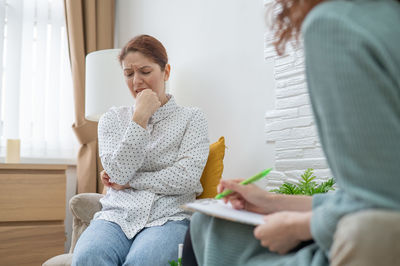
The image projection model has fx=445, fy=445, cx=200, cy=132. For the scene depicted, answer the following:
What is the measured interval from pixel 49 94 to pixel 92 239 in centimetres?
198

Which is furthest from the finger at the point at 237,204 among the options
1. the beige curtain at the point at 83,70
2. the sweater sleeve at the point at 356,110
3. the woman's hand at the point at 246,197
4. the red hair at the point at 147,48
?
the beige curtain at the point at 83,70

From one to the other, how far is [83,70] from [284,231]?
2.69m

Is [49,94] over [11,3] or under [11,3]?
under

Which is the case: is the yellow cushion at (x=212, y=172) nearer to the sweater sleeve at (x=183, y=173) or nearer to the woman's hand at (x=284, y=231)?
the sweater sleeve at (x=183, y=173)

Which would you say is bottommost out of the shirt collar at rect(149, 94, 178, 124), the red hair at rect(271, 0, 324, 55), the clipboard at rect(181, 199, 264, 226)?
the clipboard at rect(181, 199, 264, 226)

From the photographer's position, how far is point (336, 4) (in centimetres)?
66

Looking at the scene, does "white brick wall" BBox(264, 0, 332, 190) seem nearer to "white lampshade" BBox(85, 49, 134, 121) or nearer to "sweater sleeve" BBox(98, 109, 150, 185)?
"sweater sleeve" BBox(98, 109, 150, 185)

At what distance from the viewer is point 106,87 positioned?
260 cm

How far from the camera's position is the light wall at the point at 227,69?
6.86 feet

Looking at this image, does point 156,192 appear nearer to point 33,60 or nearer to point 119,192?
point 119,192

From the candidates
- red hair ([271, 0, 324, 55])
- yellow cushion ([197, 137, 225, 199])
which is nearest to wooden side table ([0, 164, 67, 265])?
yellow cushion ([197, 137, 225, 199])

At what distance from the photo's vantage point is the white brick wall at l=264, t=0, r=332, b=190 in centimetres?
179

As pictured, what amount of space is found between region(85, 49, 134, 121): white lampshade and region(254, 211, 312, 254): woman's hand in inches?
75.6

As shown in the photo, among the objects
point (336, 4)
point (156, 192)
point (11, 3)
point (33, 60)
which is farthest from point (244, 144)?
point (11, 3)
